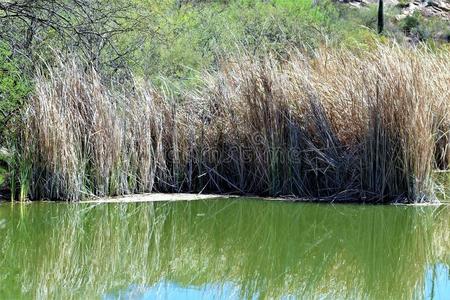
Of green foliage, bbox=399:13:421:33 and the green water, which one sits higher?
green foliage, bbox=399:13:421:33

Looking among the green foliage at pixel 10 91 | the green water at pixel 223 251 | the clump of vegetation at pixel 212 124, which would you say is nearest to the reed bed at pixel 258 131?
the clump of vegetation at pixel 212 124

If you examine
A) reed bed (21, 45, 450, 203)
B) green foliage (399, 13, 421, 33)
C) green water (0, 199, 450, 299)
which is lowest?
green water (0, 199, 450, 299)

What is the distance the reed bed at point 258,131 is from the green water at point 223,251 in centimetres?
50

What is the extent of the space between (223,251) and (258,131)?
2.99 metres

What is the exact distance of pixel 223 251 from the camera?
8.31 m

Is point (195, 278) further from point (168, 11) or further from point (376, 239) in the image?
point (168, 11)

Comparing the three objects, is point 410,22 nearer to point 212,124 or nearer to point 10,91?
point 212,124

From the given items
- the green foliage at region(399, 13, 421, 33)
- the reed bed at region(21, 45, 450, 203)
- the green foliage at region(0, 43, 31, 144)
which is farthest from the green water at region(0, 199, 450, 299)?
the green foliage at region(399, 13, 421, 33)

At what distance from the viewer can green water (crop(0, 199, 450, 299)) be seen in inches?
278

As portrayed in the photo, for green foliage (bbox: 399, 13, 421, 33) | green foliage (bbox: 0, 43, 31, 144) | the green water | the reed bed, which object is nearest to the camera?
the green water

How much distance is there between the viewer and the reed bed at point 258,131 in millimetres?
10203

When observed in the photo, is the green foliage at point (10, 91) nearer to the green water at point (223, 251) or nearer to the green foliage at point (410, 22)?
the green water at point (223, 251)

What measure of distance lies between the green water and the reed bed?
50cm

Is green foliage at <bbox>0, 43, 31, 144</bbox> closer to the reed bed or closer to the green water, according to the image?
the reed bed
